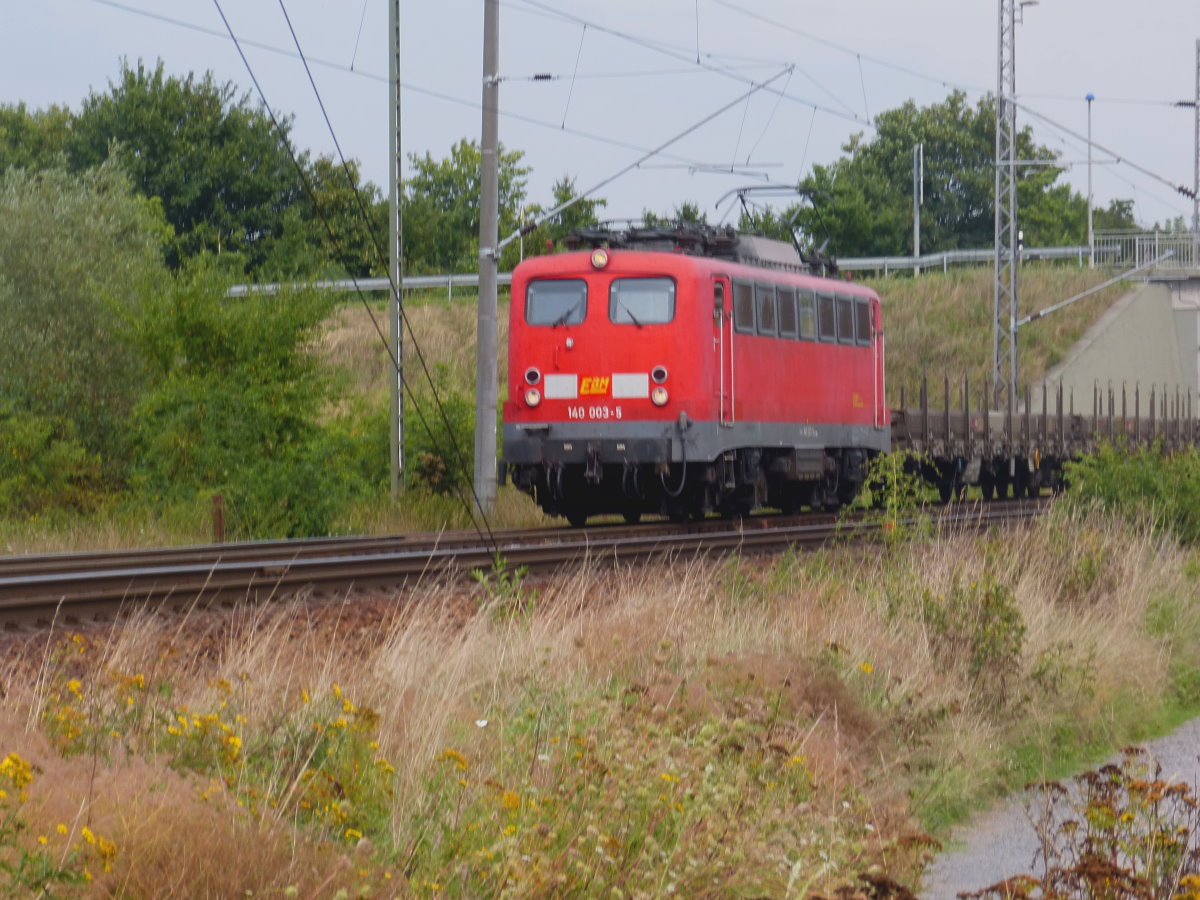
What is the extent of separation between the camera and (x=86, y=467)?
23.9 m

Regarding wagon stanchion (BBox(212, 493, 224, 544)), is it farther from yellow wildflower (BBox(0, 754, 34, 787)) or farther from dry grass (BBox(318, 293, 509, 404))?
dry grass (BBox(318, 293, 509, 404))

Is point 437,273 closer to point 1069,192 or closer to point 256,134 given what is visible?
→ point 256,134

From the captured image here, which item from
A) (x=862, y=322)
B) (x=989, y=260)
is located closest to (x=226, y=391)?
(x=862, y=322)

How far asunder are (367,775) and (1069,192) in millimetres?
99813

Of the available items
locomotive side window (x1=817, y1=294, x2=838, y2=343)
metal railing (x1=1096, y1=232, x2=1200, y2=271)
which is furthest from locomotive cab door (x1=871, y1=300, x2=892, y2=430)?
metal railing (x1=1096, y1=232, x2=1200, y2=271)

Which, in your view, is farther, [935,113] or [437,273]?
[935,113]

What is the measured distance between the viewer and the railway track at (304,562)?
11672 mm

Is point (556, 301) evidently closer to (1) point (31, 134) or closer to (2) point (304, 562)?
(2) point (304, 562)

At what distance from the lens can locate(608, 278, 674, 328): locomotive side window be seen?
2027cm

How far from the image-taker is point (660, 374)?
20172mm

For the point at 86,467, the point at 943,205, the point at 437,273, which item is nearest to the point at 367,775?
the point at 86,467

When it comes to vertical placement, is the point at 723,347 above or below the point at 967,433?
above

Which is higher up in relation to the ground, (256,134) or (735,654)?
(256,134)

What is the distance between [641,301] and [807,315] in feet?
10.8
